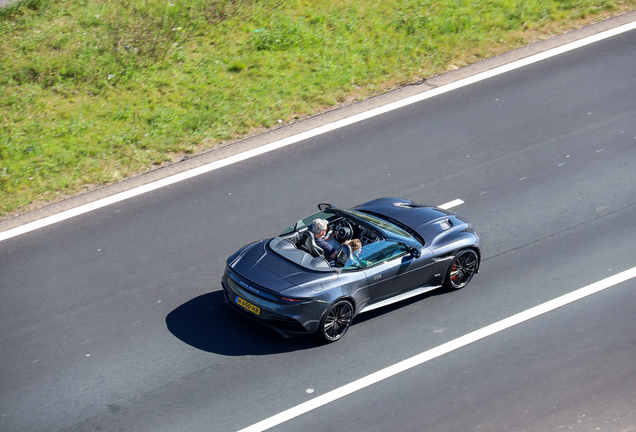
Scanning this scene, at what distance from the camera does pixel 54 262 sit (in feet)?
37.0

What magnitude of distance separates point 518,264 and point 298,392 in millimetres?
4068

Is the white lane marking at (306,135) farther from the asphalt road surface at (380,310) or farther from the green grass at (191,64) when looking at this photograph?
the green grass at (191,64)

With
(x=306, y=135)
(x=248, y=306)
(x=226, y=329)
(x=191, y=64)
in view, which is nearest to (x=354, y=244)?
(x=248, y=306)

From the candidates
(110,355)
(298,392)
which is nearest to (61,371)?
(110,355)

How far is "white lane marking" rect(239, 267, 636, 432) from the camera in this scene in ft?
27.5

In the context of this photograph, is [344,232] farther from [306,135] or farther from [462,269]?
[306,135]

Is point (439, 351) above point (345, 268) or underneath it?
underneath

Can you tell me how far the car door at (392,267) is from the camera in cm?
955

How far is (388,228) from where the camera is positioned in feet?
33.3

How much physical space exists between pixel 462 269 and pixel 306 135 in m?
4.92

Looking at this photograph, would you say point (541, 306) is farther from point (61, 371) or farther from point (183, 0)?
point (183, 0)

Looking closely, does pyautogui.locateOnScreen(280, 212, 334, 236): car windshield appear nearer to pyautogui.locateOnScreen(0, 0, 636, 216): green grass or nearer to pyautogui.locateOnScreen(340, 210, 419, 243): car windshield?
pyautogui.locateOnScreen(340, 210, 419, 243): car windshield

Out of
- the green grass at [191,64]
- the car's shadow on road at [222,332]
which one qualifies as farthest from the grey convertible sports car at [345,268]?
the green grass at [191,64]

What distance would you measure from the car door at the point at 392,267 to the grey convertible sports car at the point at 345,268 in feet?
0.04
